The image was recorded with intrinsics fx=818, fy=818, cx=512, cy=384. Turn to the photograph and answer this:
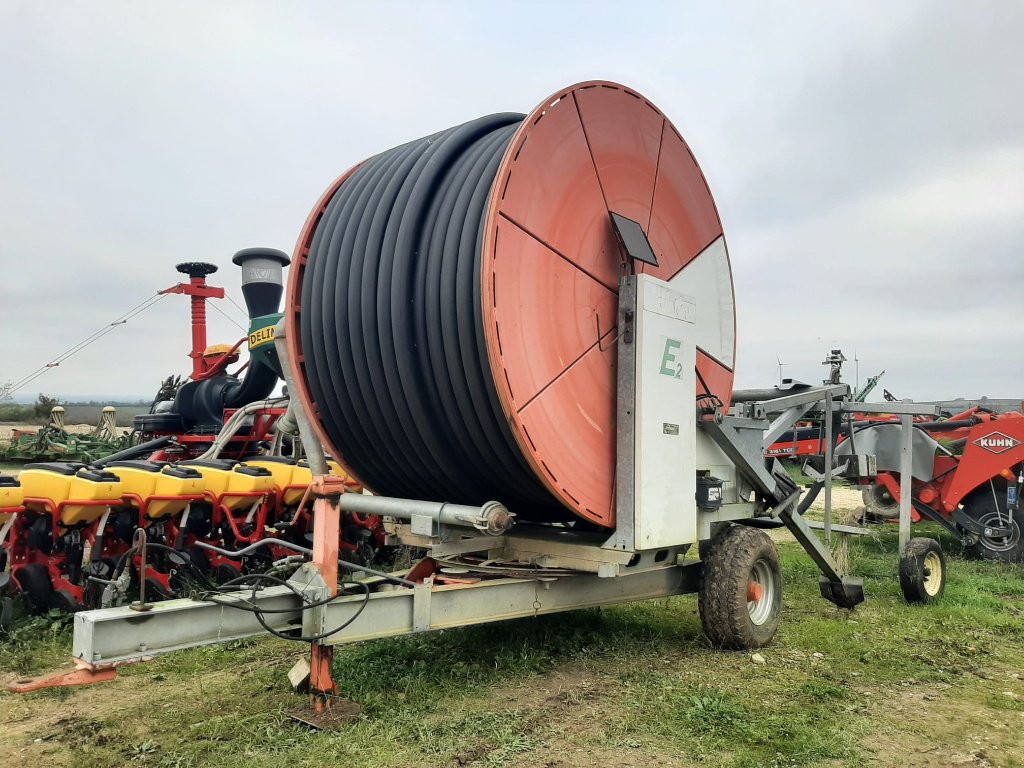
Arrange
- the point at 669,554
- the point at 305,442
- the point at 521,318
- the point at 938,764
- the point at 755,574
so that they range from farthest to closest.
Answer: the point at 755,574 → the point at 669,554 → the point at 305,442 → the point at 521,318 → the point at 938,764

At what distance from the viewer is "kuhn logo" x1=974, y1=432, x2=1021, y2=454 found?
29.5ft

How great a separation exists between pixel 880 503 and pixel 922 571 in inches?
169

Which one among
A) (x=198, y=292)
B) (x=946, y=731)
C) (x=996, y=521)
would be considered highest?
(x=198, y=292)

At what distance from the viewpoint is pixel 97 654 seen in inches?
126

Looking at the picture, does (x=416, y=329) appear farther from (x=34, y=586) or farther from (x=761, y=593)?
(x=34, y=586)

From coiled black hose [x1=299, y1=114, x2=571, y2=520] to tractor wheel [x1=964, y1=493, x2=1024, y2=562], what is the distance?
659cm

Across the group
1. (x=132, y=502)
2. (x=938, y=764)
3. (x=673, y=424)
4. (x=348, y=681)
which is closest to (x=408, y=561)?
(x=132, y=502)

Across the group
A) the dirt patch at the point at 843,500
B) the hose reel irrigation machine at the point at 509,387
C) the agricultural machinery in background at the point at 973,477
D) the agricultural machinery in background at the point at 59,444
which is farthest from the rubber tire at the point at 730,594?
the agricultural machinery in background at the point at 59,444

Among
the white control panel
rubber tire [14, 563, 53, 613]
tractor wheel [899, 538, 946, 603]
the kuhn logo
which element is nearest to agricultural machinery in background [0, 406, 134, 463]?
rubber tire [14, 563, 53, 613]

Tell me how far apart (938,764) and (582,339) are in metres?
2.72

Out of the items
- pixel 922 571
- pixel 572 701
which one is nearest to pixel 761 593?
pixel 572 701

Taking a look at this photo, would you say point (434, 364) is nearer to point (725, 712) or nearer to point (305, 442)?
point (305, 442)

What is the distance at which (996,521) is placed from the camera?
30.1 ft

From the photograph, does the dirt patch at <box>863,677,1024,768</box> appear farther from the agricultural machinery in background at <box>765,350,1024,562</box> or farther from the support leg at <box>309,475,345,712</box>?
the agricultural machinery in background at <box>765,350,1024,562</box>
